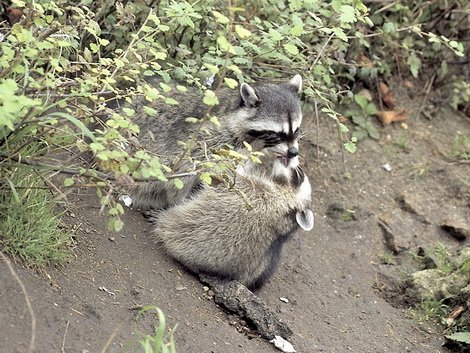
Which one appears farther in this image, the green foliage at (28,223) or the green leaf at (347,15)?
the green leaf at (347,15)

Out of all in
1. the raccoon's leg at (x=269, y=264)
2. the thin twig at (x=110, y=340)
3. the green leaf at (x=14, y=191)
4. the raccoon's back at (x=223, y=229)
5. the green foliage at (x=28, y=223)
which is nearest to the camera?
the thin twig at (x=110, y=340)

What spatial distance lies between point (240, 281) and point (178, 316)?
74 centimetres

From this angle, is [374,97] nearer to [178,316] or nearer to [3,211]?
[178,316]

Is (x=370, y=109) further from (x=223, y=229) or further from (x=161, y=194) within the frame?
(x=223, y=229)

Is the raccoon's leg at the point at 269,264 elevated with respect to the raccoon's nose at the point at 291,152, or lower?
lower

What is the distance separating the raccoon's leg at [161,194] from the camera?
603 centimetres

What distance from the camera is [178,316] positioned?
506 cm

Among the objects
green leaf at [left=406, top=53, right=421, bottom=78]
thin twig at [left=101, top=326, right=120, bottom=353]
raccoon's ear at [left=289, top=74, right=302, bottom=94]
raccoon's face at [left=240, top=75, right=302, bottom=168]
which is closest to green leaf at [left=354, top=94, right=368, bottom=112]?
green leaf at [left=406, top=53, right=421, bottom=78]

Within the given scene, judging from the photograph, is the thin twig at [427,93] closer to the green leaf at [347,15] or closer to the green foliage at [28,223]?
the green leaf at [347,15]

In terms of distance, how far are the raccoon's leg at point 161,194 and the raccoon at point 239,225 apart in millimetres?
132

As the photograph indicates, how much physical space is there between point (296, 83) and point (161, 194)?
1301 mm

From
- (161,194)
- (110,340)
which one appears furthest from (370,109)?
(110,340)

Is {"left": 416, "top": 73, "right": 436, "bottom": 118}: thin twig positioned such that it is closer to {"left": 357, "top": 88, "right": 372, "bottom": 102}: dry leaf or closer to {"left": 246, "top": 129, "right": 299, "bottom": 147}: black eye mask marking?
{"left": 357, "top": 88, "right": 372, "bottom": 102}: dry leaf

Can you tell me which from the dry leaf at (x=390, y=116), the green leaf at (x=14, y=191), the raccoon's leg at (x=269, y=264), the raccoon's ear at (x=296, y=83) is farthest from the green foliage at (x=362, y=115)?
the green leaf at (x=14, y=191)
